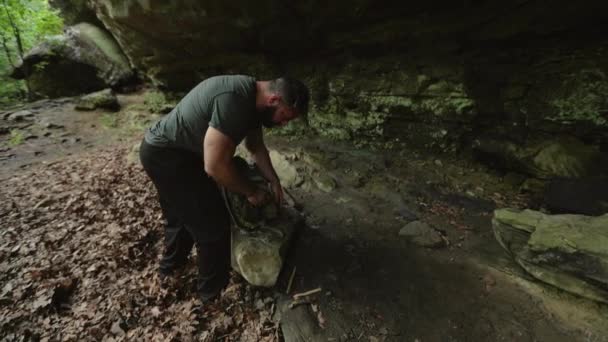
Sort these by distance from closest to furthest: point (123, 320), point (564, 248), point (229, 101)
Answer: point (229, 101) < point (564, 248) < point (123, 320)

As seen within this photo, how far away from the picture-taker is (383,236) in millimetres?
3723

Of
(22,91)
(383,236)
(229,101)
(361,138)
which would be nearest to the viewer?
(229,101)

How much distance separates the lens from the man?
2299 millimetres

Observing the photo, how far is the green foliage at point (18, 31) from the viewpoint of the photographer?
32.4 feet

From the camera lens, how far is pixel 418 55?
545 centimetres

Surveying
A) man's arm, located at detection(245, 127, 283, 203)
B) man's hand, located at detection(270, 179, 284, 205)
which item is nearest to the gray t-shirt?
man's arm, located at detection(245, 127, 283, 203)

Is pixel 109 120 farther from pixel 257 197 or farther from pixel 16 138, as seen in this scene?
pixel 257 197

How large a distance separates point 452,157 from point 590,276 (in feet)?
11.6

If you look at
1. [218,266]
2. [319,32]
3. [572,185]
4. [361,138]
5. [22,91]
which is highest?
[319,32]

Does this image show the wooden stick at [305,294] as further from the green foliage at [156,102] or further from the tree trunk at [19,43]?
the tree trunk at [19,43]

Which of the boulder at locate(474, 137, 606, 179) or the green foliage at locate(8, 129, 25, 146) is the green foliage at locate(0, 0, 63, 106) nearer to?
the green foliage at locate(8, 129, 25, 146)

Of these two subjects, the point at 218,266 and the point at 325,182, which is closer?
the point at 218,266

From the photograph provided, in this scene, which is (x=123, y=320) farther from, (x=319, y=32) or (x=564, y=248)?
(x=319, y=32)

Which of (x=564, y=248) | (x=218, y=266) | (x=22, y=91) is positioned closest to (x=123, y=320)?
(x=218, y=266)
